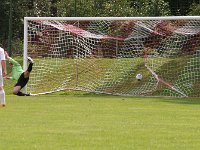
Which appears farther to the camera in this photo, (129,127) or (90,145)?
(129,127)

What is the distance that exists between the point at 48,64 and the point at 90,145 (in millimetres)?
16995

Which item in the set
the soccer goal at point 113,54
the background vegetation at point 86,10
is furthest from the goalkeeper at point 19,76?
the background vegetation at point 86,10

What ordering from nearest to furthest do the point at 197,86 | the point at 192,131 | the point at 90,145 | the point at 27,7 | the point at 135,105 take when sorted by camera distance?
the point at 90,145, the point at 192,131, the point at 135,105, the point at 197,86, the point at 27,7

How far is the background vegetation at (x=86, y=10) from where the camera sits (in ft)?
128

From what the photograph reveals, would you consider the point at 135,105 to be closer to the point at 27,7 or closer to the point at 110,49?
the point at 110,49

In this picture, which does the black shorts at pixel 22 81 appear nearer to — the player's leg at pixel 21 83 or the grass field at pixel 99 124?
the player's leg at pixel 21 83

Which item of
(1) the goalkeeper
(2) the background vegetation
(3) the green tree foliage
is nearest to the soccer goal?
(1) the goalkeeper

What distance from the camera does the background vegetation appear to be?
3897cm

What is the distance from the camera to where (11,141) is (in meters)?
13.9

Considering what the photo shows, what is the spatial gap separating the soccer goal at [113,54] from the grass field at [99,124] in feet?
12.8

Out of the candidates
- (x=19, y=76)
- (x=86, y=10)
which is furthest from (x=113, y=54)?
(x=86, y=10)

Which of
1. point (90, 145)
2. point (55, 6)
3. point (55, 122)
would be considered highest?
point (90, 145)

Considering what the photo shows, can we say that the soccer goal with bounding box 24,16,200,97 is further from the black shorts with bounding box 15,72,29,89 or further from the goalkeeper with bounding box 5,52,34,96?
the black shorts with bounding box 15,72,29,89

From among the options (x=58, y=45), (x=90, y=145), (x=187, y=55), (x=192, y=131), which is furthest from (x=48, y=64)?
(x=90, y=145)
